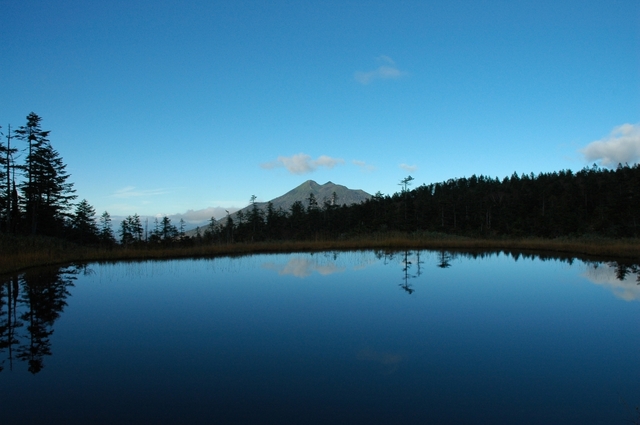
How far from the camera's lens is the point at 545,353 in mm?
6188

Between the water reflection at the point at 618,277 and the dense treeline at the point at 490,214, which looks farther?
the dense treeline at the point at 490,214

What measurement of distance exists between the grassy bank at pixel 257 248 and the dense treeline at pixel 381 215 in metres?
3.00

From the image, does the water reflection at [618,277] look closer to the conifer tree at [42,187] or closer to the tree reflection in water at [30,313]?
the tree reflection in water at [30,313]

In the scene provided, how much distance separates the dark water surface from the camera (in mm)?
4445

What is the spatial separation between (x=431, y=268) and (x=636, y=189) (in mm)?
37735

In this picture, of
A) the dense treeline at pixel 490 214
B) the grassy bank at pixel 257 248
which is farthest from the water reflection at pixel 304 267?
the dense treeline at pixel 490 214

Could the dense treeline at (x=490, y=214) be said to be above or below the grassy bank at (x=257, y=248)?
above

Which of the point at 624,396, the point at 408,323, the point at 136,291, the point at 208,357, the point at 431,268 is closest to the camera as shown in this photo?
the point at 624,396

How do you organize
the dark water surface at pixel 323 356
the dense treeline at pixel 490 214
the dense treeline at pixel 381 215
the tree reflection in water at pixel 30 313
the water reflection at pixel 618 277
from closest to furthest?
the dark water surface at pixel 323 356 < the tree reflection in water at pixel 30 313 < the water reflection at pixel 618 277 < the dense treeline at pixel 381 215 < the dense treeline at pixel 490 214

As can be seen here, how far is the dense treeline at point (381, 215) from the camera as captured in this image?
31656 mm

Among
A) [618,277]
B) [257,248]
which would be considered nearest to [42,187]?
[257,248]

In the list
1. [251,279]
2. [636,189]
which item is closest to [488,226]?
[636,189]

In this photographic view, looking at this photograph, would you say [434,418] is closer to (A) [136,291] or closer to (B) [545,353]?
(B) [545,353]

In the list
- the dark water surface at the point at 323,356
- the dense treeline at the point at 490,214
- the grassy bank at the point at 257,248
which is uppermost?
the dense treeline at the point at 490,214
